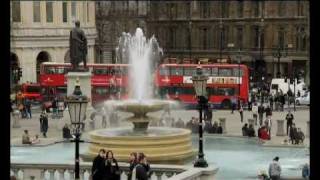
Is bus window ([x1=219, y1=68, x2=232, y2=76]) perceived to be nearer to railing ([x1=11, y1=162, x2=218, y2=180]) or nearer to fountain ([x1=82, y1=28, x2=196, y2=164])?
fountain ([x1=82, y1=28, x2=196, y2=164])

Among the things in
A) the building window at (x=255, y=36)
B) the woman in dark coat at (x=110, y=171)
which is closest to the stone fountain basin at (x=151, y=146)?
the woman in dark coat at (x=110, y=171)

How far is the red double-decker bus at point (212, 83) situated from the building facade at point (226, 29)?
2545 cm

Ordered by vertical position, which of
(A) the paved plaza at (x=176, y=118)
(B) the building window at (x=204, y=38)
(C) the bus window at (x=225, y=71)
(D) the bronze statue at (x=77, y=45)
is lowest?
(A) the paved plaza at (x=176, y=118)

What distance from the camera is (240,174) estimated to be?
23594mm

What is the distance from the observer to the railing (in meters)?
17.1

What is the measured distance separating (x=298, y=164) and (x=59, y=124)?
1973 centimetres

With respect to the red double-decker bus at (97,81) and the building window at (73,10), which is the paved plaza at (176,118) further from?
the building window at (73,10)

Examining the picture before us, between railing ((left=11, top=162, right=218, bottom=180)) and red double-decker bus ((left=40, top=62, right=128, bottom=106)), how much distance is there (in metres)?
36.6

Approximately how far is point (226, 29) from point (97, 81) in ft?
115

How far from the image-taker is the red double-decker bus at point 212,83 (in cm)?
5519

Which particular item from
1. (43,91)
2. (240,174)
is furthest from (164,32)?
(240,174)

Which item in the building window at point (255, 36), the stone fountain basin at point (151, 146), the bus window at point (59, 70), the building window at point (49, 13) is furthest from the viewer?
the building window at point (255, 36)

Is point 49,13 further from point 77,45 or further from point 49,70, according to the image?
point 77,45

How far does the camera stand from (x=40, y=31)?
238 ft
